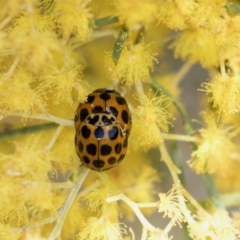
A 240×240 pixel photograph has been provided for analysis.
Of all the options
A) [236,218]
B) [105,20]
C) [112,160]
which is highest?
[105,20]

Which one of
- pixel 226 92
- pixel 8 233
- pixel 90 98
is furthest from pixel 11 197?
pixel 226 92

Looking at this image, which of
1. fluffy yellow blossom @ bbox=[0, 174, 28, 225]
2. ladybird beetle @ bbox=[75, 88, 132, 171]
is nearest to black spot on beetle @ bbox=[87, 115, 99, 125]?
ladybird beetle @ bbox=[75, 88, 132, 171]

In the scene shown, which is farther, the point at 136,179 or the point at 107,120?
the point at 136,179

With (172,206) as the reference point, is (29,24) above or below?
above

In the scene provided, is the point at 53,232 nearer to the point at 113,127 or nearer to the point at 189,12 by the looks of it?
the point at 113,127

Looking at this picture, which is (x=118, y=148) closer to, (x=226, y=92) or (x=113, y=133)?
(x=113, y=133)

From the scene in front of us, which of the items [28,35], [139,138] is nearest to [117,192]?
[139,138]

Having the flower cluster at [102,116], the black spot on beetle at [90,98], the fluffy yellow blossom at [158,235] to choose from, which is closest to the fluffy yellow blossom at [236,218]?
the flower cluster at [102,116]

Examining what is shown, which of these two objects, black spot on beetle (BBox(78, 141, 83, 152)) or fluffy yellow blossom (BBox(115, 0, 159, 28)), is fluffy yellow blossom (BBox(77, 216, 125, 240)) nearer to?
black spot on beetle (BBox(78, 141, 83, 152))
